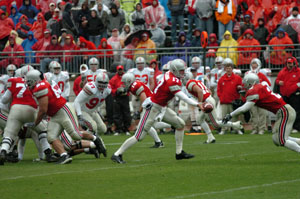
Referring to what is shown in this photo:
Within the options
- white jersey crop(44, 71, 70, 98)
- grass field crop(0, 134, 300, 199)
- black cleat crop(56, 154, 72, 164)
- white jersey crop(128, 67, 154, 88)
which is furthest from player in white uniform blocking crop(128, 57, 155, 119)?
black cleat crop(56, 154, 72, 164)

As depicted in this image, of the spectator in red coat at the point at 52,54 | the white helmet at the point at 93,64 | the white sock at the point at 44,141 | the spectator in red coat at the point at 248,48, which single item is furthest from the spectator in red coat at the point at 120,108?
the white sock at the point at 44,141

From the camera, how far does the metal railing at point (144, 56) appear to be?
1995cm

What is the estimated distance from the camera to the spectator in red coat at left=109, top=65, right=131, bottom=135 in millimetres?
19781

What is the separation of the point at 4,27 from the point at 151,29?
17.9 feet

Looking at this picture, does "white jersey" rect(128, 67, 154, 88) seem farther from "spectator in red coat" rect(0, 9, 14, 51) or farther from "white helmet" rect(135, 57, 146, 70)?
"spectator in red coat" rect(0, 9, 14, 51)

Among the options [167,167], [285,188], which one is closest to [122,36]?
[167,167]

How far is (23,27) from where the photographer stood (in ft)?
79.2

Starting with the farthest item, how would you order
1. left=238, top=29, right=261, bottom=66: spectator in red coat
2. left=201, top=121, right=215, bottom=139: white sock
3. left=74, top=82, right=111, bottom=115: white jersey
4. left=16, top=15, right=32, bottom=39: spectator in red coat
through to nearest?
1. left=16, top=15, right=32, bottom=39: spectator in red coat
2. left=238, top=29, right=261, bottom=66: spectator in red coat
3. left=201, top=121, right=215, bottom=139: white sock
4. left=74, top=82, right=111, bottom=115: white jersey

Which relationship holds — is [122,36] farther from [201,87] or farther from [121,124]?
[201,87]

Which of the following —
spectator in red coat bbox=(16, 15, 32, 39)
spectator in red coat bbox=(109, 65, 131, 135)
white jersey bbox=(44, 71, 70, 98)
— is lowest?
spectator in red coat bbox=(109, 65, 131, 135)

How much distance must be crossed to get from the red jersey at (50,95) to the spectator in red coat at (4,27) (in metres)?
12.4

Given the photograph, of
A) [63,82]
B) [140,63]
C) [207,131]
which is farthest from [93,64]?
[207,131]

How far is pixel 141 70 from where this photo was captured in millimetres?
19812

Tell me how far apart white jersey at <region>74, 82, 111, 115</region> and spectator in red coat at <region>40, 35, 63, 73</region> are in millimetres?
7452
